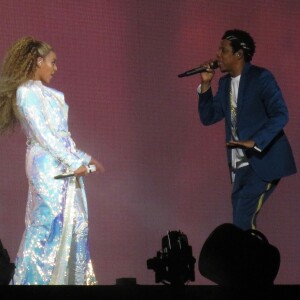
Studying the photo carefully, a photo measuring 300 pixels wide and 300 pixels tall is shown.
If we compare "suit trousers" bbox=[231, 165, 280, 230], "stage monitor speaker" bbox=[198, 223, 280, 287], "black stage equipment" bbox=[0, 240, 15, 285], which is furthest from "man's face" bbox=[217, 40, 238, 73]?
"black stage equipment" bbox=[0, 240, 15, 285]

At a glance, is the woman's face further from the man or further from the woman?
the man

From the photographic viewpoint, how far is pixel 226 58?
4.71 metres

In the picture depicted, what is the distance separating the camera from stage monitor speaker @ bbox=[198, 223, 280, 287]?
10.2ft

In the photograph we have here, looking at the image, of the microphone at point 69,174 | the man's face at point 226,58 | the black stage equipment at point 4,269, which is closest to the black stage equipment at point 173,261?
the black stage equipment at point 4,269

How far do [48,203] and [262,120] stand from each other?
1.06 metres

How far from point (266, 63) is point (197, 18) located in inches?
18.2

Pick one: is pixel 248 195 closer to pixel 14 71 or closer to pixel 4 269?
pixel 14 71

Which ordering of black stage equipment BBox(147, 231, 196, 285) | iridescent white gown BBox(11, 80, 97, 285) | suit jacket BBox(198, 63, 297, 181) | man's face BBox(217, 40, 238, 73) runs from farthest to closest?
man's face BBox(217, 40, 238, 73) → suit jacket BBox(198, 63, 297, 181) → iridescent white gown BBox(11, 80, 97, 285) → black stage equipment BBox(147, 231, 196, 285)

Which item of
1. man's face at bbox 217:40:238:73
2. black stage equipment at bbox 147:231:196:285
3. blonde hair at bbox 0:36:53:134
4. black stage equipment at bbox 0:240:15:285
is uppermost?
man's face at bbox 217:40:238:73

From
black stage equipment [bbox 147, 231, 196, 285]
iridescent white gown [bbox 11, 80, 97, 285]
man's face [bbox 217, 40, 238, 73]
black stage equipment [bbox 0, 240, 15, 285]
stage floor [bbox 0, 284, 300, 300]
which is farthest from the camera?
man's face [bbox 217, 40, 238, 73]

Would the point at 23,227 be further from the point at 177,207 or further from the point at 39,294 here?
the point at 39,294

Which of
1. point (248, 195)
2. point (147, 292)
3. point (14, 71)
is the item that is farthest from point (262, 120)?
point (147, 292)

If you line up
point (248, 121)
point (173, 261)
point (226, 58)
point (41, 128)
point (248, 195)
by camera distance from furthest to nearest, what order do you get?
point (226, 58) < point (248, 121) < point (248, 195) < point (41, 128) < point (173, 261)

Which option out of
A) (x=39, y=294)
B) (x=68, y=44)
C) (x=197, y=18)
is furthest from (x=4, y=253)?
(x=197, y=18)
